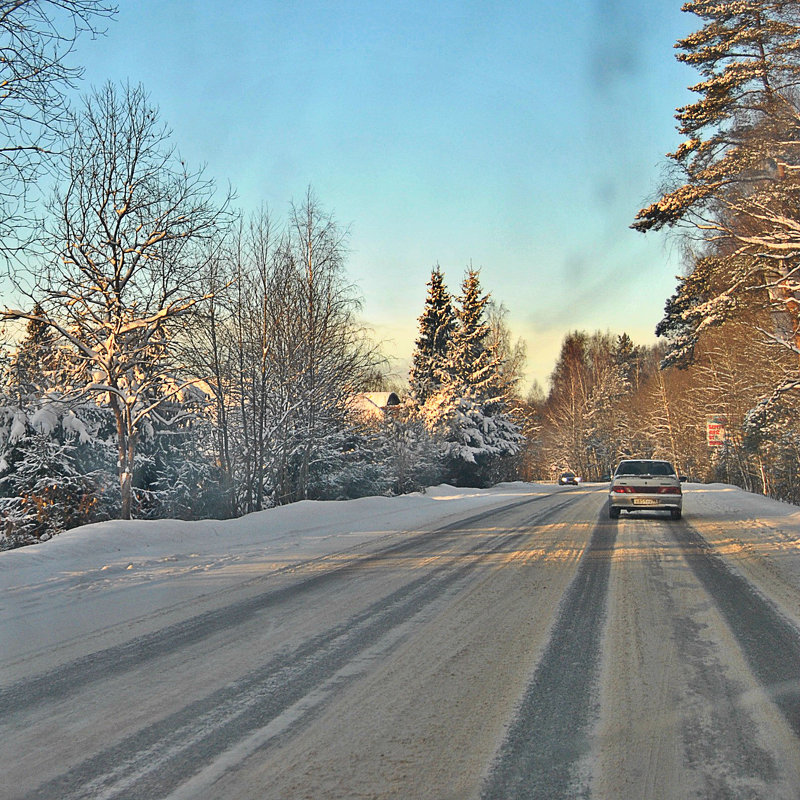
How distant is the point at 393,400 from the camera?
58.3 meters

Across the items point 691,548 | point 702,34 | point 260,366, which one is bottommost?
point 691,548

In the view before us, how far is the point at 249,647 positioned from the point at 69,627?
6.47 ft

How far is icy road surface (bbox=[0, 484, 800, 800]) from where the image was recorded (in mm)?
3357

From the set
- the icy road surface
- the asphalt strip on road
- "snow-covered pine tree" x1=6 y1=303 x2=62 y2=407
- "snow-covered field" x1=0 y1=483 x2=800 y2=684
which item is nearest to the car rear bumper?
"snow-covered field" x1=0 y1=483 x2=800 y2=684

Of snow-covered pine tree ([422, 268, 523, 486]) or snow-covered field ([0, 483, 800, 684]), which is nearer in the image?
snow-covered field ([0, 483, 800, 684])

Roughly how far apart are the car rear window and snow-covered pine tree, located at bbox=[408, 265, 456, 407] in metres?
28.2

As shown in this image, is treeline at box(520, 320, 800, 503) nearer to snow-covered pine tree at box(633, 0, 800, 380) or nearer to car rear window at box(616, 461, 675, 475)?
snow-covered pine tree at box(633, 0, 800, 380)

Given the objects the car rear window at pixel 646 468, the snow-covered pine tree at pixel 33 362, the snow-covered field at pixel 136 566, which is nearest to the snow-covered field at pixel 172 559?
the snow-covered field at pixel 136 566

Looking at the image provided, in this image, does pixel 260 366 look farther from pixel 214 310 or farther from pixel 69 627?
pixel 69 627

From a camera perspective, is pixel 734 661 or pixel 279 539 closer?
pixel 734 661

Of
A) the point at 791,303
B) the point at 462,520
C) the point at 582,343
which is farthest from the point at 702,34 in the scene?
the point at 582,343

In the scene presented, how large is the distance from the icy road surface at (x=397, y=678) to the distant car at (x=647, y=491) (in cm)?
784

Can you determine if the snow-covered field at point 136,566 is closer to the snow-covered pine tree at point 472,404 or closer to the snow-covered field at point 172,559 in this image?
the snow-covered field at point 172,559

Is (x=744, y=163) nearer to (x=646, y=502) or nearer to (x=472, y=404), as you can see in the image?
(x=646, y=502)
